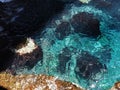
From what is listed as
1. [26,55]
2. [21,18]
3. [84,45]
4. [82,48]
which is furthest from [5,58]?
[84,45]

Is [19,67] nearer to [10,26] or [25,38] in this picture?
[25,38]

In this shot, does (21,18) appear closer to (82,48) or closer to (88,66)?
(82,48)

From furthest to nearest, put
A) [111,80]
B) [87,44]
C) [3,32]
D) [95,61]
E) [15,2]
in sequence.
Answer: [15,2], [3,32], [87,44], [95,61], [111,80]

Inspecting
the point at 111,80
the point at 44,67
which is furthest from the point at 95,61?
the point at 44,67

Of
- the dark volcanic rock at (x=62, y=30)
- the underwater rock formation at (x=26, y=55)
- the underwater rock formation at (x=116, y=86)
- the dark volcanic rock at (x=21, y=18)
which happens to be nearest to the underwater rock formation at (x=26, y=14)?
the dark volcanic rock at (x=21, y=18)

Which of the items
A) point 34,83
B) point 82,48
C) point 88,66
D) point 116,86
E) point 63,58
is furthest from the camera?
point 82,48

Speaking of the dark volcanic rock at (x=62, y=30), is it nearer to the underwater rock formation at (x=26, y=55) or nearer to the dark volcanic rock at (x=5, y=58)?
the underwater rock formation at (x=26, y=55)
